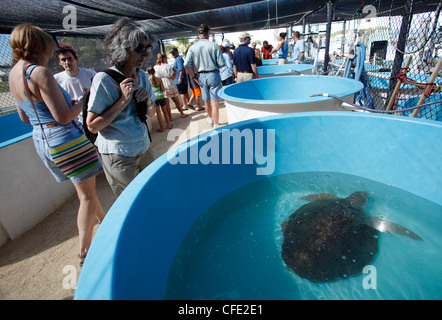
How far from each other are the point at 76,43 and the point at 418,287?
33.6ft

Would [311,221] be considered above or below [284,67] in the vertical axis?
below

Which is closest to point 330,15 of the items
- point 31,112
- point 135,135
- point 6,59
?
point 135,135

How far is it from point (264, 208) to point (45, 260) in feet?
6.75

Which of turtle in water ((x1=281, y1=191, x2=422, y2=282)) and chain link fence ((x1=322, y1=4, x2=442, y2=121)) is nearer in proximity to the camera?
turtle in water ((x1=281, y1=191, x2=422, y2=282))

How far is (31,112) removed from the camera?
1448 mm

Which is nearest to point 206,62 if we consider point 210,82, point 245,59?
point 210,82

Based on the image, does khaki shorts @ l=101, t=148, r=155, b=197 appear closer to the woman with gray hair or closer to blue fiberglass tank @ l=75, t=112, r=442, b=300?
the woman with gray hair

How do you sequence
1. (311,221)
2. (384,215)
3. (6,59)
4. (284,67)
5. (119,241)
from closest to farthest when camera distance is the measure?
(119,241) → (311,221) → (384,215) → (6,59) → (284,67)

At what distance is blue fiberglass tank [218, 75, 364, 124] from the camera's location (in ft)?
8.25

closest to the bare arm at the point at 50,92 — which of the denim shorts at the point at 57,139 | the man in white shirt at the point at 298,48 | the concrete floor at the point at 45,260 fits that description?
the denim shorts at the point at 57,139

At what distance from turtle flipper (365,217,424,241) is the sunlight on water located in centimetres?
4

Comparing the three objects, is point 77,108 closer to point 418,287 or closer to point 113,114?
point 113,114

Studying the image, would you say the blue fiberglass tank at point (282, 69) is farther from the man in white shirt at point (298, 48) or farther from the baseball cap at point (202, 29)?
the baseball cap at point (202, 29)
